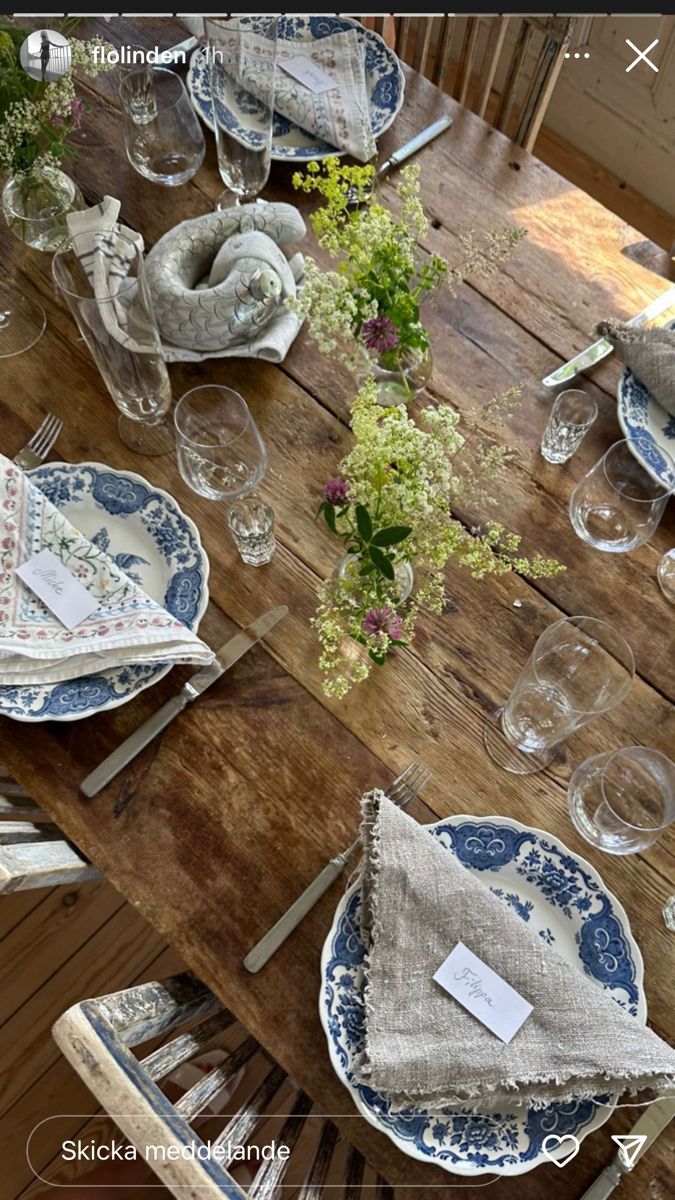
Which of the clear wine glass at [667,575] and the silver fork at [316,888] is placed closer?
the silver fork at [316,888]

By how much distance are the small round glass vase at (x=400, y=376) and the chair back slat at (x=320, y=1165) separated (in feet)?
2.86

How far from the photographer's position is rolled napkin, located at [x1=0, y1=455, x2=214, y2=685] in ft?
3.52

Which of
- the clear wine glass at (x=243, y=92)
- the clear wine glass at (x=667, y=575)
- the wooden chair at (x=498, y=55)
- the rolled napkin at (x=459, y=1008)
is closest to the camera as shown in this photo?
the rolled napkin at (x=459, y=1008)

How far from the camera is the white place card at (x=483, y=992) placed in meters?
0.91

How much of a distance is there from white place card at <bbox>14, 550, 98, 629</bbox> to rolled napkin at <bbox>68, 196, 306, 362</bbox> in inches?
11.7

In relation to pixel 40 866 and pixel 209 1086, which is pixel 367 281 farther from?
pixel 209 1086

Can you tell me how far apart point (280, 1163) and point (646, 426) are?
0.99 metres

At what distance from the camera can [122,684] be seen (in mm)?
1090

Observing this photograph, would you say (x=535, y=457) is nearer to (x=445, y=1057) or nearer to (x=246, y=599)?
(x=246, y=599)

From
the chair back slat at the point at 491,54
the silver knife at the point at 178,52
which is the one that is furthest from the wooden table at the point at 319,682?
the chair back slat at the point at 491,54

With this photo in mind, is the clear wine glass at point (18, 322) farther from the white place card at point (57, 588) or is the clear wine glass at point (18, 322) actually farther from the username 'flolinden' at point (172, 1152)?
the username 'flolinden' at point (172, 1152)

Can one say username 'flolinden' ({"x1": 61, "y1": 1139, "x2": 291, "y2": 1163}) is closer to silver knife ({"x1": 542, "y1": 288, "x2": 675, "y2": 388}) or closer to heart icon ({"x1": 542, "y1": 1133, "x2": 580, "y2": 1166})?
heart icon ({"x1": 542, "y1": 1133, "x2": 580, "y2": 1166})

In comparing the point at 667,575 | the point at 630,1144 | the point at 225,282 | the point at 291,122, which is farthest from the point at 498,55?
the point at 630,1144

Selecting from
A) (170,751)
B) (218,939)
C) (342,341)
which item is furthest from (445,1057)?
(342,341)
